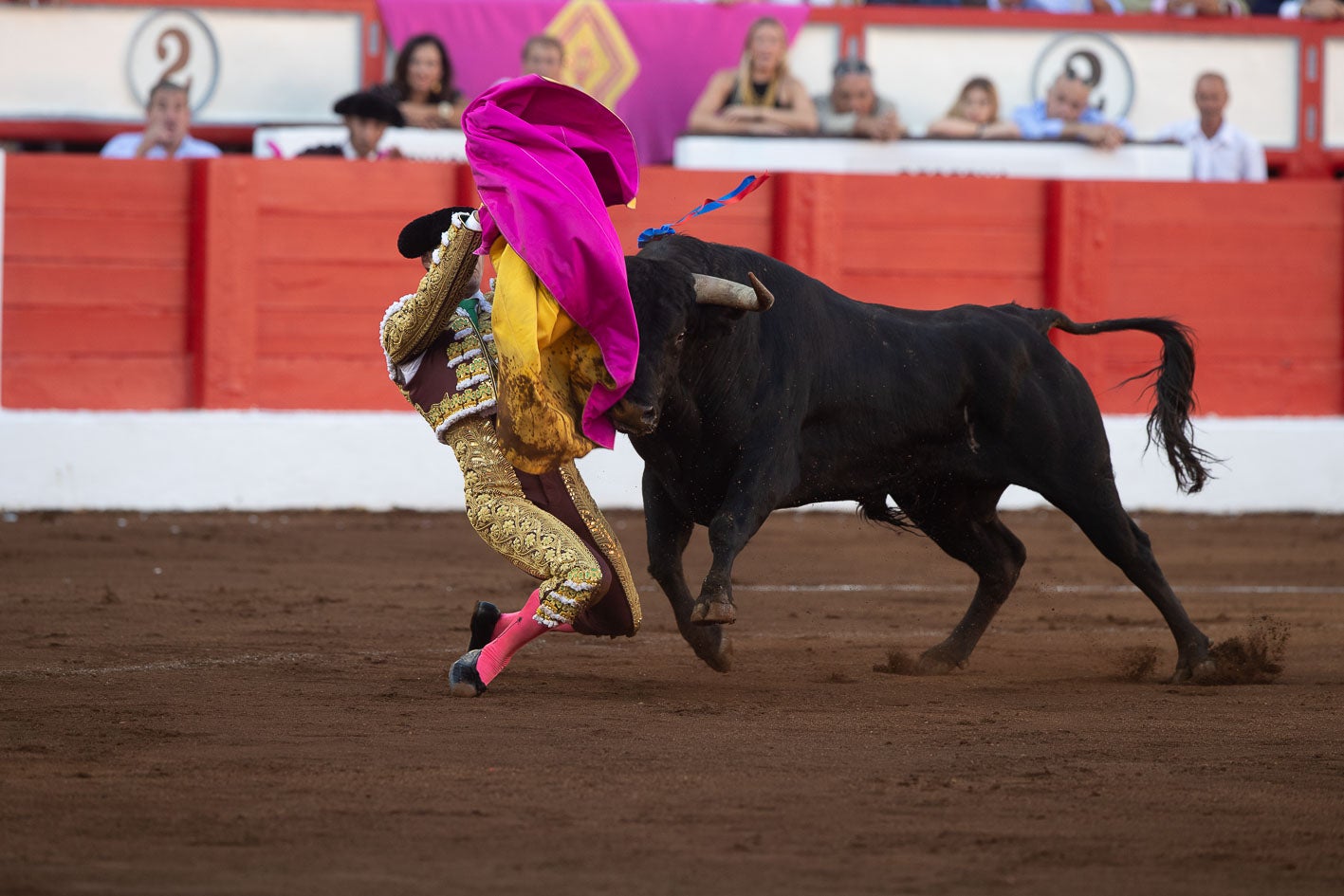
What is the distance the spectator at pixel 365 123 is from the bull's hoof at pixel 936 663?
4.47m

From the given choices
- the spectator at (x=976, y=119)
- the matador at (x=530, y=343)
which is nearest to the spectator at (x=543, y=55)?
the spectator at (x=976, y=119)

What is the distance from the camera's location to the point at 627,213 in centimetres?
820

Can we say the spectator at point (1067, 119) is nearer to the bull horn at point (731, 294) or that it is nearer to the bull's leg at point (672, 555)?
the bull's leg at point (672, 555)

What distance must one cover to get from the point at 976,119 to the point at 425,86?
8.78ft

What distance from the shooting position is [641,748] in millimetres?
3211

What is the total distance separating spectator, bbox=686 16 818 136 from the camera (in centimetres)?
837

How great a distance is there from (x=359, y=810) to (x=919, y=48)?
7.43 meters

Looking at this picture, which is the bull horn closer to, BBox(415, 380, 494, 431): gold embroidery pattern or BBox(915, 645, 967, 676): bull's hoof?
BBox(415, 380, 494, 431): gold embroidery pattern

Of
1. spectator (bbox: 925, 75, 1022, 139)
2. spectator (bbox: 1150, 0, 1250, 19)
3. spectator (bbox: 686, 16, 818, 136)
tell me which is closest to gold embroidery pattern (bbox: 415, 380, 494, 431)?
spectator (bbox: 686, 16, 818, 136)

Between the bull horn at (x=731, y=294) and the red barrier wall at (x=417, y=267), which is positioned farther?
the red barrier wall at (x=417, y=267)

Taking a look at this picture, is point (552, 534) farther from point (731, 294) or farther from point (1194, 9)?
point (1194, 9)

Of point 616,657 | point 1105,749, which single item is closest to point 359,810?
point 1105,749

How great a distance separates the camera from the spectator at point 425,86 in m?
8.16

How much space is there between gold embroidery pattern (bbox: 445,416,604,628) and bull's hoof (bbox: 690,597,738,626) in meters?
0.21
